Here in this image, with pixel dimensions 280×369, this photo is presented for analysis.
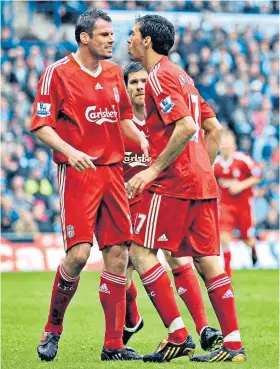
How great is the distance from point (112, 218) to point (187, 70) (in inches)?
726

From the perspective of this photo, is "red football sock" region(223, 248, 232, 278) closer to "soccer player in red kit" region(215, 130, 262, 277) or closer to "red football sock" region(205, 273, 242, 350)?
"soccer player in red kit" region(215, 130, 262, 277)

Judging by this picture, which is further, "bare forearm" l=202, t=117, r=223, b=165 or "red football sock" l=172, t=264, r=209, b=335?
"red football sock" l=172, t=264, r=209, b=335

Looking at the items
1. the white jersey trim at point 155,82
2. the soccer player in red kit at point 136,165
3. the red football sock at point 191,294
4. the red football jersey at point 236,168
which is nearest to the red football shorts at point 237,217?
the red football jersey at point 236,168

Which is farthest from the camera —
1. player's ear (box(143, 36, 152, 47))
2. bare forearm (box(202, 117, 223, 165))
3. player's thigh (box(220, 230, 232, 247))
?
player's thigh (box(220, 230, 232, 247))

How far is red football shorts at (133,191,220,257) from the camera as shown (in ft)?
23.8

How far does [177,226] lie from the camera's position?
7254mm

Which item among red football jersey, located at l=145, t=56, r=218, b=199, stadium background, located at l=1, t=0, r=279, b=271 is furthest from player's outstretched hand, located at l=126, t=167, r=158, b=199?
stadium background, located at l=1, t=0, r=279, b=271

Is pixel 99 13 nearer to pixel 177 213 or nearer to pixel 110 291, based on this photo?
→ pixel 177 213

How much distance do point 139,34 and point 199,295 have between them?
211cm

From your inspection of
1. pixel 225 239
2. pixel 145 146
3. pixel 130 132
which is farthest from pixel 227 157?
pixel 145 146

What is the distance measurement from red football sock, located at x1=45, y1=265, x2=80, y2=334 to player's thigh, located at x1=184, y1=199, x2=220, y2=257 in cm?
88

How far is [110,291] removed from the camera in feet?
24.2

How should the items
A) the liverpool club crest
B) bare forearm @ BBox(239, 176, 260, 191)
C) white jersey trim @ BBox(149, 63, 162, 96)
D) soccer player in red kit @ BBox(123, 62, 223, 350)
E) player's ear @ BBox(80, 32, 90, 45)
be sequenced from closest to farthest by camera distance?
1. white jersey trim @ BBox(149, 63, 162, 96)
2. player's ear @ BBox(80, 32, 90, 45)
3. the liverpool club crest
4. soccer player in red kit @ BBox(123, 62, 223, 350)
5. bare forearm @ BBox(239, 176, 260, 191)

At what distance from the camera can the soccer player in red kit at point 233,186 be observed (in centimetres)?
1450
